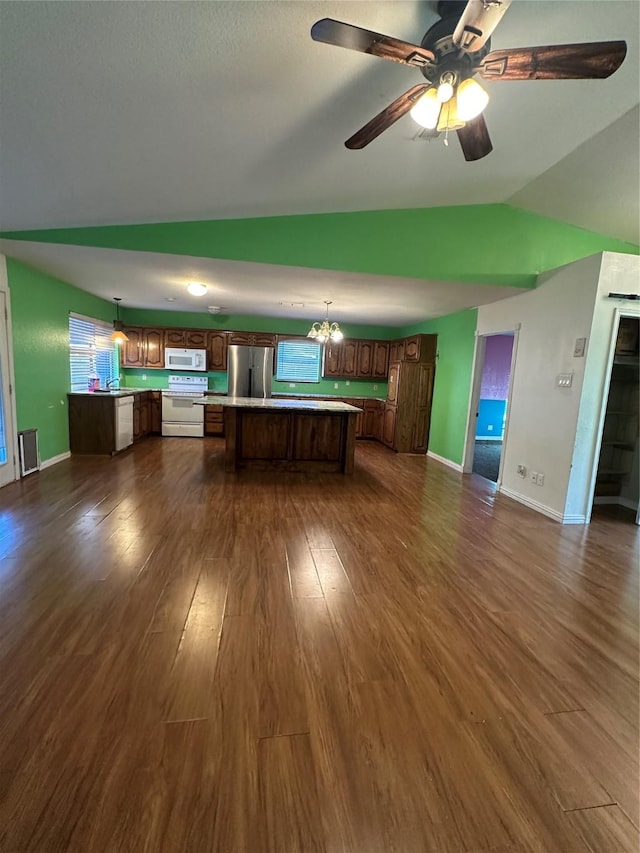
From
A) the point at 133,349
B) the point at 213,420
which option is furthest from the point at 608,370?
Answer: the point at 133,349

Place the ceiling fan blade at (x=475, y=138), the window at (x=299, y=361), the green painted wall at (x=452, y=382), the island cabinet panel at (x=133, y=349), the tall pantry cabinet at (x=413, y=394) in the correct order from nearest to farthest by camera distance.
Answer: the ceiling fan blade at (x=475, y=138) → the green painted wall at (x=452, y=382) → the tall pantry cabinet at (x=413, y=394) → the island cabinet panel at (x=133, y=349) → the window at (x=299, y=361)

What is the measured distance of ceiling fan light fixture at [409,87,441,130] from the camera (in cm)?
166

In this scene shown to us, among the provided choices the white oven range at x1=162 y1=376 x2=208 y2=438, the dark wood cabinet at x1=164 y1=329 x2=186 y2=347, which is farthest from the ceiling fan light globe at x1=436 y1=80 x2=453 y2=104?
the dark wood cabinet at x1=164 y1=329 x2=186 y2=347

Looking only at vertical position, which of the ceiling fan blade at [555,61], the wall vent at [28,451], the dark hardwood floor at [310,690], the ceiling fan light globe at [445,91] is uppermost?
the ceiling fan blade at [555,61]

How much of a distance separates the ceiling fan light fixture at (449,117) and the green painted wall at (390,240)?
226 centimetres

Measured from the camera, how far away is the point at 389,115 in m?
1.84

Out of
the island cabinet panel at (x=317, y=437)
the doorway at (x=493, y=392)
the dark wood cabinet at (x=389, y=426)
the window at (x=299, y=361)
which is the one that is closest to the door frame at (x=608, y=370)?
the island cabinet panel at (x=317, y=437)

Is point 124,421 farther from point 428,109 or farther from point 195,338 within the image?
point 428,109

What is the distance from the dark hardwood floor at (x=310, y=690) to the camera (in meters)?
1.15

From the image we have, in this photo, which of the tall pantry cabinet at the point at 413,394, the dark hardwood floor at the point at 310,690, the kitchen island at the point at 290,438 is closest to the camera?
the dark hardwood floor at the point at 310,690

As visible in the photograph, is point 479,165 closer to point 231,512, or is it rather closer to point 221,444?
point 231,512

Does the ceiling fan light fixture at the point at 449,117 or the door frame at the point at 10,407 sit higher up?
the ceiling fan light fixture at the point at 449,117

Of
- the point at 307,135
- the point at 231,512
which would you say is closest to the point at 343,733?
the point at 231,512

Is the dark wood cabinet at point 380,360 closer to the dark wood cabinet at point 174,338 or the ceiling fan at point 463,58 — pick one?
the dark wood cabinet at point 174,338
